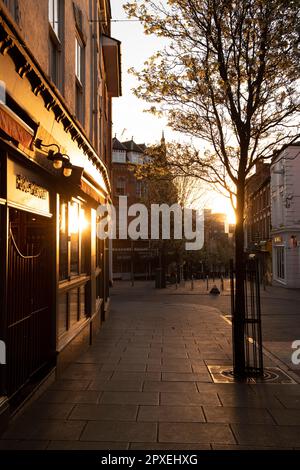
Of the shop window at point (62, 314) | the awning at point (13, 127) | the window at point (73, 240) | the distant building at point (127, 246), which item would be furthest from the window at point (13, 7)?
the distant building at point (127, 246)

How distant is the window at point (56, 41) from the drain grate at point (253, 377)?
20.3ft

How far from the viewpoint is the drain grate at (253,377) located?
7160 mm

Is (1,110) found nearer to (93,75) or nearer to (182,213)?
(93,75)

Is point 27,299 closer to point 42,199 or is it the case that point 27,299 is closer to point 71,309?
point 42,199

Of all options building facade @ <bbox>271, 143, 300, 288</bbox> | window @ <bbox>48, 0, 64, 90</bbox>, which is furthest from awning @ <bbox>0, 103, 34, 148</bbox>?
building facade @ <bbox>271, 143, 300, 288</bbox>

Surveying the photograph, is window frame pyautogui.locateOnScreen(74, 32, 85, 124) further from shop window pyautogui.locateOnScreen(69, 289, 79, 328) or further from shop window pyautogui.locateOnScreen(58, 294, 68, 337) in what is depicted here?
shop window pyautogui.locateOnScreen(58, 294, 68, 337)

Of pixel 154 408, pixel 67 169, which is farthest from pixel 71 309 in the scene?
pixel 154 408

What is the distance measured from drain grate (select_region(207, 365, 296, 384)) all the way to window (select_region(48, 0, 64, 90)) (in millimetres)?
6180

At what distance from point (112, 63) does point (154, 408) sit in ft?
56.1

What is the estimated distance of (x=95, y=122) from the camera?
46.3ft

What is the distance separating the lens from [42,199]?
22.0 ft

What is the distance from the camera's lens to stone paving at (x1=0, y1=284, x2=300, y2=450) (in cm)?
468

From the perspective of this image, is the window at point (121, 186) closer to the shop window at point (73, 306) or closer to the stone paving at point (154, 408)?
the stone paving at point (154, 408)

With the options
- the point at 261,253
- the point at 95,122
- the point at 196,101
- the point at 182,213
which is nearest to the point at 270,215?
the point at 261,253
